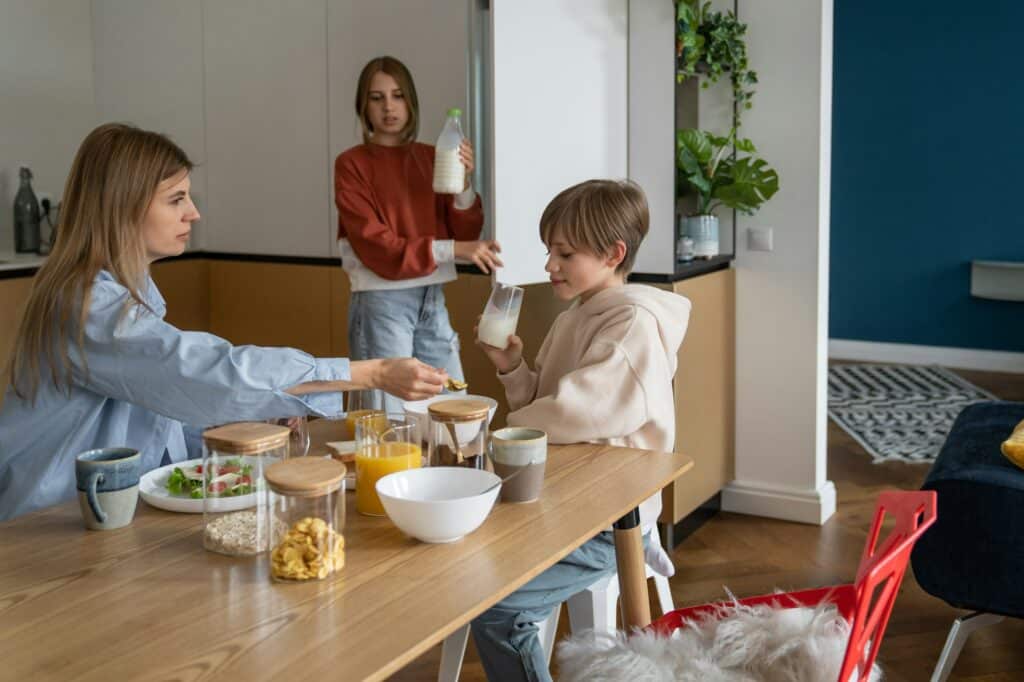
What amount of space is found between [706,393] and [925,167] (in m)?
3.55

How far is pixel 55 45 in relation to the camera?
4.62m

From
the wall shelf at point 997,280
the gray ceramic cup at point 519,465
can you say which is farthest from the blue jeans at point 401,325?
the wall shelf at point 997,280

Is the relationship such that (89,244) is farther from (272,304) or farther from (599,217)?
(272,304)

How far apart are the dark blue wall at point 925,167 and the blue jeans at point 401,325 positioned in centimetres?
405

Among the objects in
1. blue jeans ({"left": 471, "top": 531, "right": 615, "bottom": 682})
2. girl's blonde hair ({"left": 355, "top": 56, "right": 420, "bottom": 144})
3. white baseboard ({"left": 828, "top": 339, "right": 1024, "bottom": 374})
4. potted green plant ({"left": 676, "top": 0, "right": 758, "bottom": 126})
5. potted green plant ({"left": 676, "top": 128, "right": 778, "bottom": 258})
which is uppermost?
potted green plant ({"left": 676, "top": 0, "right": 758, "bottom": 126})

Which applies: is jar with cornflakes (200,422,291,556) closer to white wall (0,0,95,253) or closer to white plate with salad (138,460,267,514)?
white plate with salad (138,460,267,514)

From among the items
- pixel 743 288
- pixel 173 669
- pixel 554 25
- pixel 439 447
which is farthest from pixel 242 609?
pixel 743 288

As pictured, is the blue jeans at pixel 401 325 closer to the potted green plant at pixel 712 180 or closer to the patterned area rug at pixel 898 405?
the potted green plant at pixel 712 180

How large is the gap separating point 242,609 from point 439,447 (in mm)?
478

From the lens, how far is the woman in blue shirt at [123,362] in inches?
68.5

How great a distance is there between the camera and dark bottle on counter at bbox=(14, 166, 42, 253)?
14.2 ft

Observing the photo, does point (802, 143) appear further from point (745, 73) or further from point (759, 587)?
point (759, 587)

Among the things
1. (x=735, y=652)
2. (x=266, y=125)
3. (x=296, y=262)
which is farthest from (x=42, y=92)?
(x=735, y=652)

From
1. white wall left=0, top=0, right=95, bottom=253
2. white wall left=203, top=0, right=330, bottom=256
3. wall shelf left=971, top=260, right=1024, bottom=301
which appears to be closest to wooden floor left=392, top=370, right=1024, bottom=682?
white wall left=203, top=0, right=330, bottom=256
